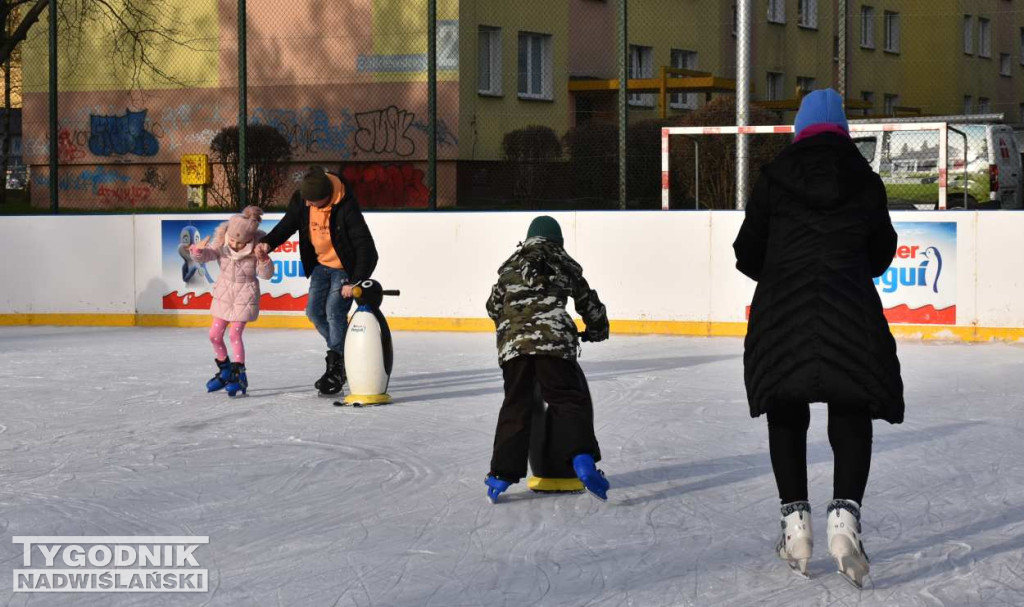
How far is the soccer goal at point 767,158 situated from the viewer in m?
15.8

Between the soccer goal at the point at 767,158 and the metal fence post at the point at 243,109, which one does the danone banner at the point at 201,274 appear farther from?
the soccer goal at the point at 767,158

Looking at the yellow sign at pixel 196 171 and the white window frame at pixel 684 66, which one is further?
the white window frame at pixel 684 66

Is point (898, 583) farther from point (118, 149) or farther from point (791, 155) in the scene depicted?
point (118, 149)

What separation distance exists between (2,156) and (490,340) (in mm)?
22432

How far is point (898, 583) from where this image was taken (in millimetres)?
5227

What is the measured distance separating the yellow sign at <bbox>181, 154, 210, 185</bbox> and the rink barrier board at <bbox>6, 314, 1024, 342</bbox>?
3.79 meters

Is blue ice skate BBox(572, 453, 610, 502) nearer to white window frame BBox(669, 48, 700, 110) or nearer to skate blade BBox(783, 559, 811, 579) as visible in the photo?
skate blade BBox(783, 559, 811, 579)

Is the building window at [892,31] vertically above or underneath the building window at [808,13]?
underneath

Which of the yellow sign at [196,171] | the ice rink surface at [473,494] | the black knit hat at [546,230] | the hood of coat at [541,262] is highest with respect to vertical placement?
the yellow sign at [196,171]

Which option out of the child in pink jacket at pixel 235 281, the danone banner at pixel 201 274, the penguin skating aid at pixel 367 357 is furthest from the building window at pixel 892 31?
the penguin skating aid at pixel 367 357

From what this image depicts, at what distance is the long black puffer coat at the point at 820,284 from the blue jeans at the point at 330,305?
5.66 meters

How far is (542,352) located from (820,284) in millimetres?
1707

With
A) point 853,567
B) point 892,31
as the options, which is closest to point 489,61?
point 892,31

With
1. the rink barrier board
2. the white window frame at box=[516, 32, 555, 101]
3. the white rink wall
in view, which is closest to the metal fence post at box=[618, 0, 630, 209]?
the white rink wall
